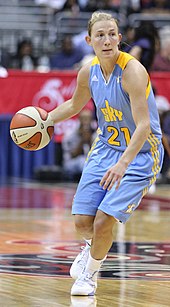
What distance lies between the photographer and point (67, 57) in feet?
54.2

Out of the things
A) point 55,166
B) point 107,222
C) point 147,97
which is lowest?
point 55,166

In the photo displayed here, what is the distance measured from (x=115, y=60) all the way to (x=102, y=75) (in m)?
0.15

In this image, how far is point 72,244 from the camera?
7988 mm

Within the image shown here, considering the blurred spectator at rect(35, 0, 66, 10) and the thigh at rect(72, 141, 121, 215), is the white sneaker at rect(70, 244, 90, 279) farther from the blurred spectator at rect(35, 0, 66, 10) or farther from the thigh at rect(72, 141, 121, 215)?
the blurred spectator at rect(35, 0, 66, 10)

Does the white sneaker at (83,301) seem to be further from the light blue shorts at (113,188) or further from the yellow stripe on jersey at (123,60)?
the yellow stripe on jersey at (123,60)

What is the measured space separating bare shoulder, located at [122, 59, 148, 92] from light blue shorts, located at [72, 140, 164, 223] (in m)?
0.46

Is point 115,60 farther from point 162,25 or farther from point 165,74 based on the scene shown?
point 162,25

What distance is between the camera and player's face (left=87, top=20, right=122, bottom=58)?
5633 mm

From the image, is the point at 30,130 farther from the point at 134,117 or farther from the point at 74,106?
the point at 134,117

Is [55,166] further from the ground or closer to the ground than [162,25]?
closer to the ground

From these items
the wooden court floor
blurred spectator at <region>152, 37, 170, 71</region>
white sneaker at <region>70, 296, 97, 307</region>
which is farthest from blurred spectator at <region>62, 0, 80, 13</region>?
white sneaker at <region>70, 296, 97, 307</region>

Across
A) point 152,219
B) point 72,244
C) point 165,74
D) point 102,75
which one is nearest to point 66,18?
point 165,74

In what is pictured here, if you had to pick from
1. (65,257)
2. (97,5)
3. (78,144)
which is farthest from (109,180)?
(97,5)

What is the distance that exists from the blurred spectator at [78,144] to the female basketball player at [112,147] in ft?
27.2
